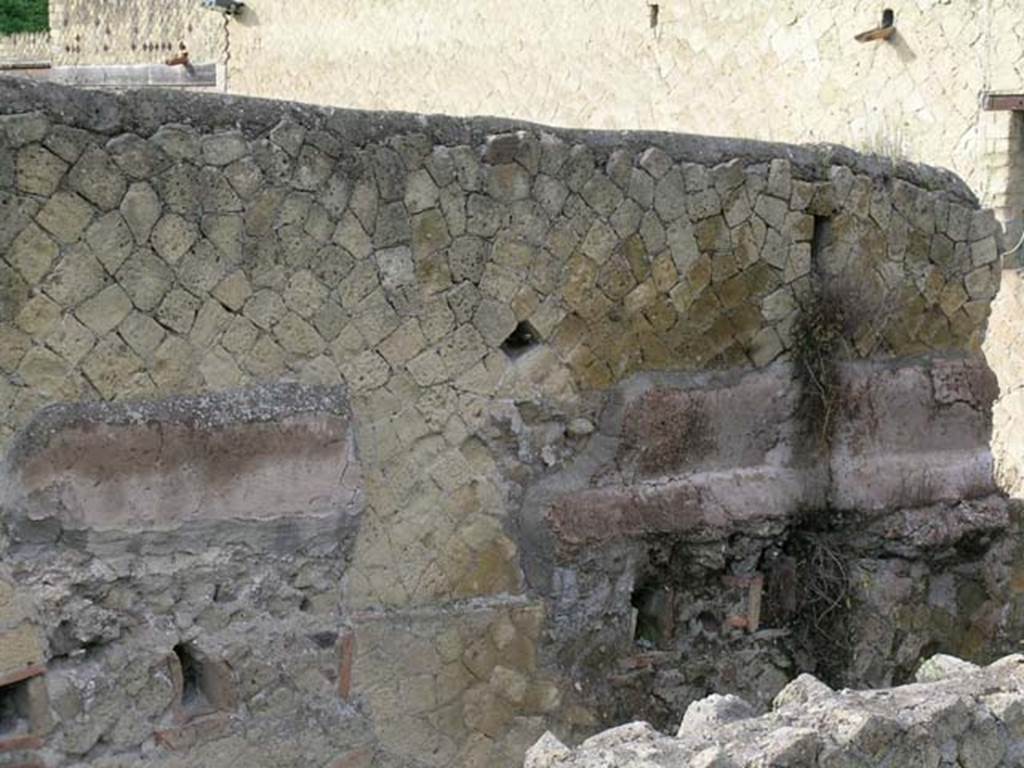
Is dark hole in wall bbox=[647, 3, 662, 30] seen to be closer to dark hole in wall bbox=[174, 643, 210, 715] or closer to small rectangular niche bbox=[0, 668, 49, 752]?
dark hole in wall bbox=[174, 643, 210, 715]

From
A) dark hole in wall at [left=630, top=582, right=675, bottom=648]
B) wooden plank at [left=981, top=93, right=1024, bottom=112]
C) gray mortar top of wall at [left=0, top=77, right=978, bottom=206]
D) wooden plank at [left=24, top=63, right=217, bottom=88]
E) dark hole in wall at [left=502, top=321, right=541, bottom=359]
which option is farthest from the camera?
wooden plank at [left=24, top=63, right=217, bottom=88]

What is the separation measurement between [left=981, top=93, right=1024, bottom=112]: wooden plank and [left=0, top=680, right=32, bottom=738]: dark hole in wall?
568 centimetres

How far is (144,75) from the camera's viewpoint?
1303 cm

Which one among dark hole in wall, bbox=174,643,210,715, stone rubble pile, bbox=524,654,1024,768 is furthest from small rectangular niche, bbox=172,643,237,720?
stone rubble pile, bbox=524,654,1024,768

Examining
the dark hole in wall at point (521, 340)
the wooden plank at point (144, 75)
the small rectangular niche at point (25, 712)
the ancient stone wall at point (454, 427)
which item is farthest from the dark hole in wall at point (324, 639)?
the wooden plank at point (144, 75)

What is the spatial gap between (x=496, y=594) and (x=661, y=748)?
60.9 inches

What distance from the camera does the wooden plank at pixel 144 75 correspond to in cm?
1280

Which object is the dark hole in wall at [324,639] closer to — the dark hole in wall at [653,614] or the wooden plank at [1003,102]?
the dark hole in wall at [653,614]

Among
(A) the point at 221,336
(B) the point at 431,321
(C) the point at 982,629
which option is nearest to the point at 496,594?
(B) the point at 431,321

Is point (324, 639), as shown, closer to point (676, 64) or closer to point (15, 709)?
point (15, 709)

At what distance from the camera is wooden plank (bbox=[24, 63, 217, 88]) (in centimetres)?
1280

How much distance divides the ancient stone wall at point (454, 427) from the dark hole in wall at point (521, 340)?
0.01m

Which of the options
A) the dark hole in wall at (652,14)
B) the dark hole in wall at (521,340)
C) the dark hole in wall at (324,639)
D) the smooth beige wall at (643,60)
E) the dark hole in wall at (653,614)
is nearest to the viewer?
the dark hole in wall at (324,639)

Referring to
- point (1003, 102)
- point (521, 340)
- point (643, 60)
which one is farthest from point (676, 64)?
point (521, 340)
